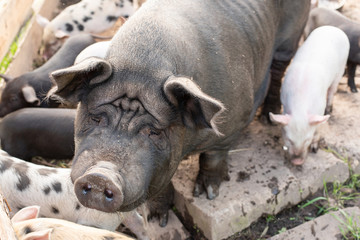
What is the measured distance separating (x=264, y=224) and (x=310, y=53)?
61.1 inches

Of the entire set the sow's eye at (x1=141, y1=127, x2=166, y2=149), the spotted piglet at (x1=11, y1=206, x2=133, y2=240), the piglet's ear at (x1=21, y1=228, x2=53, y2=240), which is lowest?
the spotted piglet at (x1=11, y1=206, x2=133, y2=240)

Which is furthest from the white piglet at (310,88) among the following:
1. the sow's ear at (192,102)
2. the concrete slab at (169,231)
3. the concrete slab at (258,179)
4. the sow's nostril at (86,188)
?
the sow's nostril at (86,188)

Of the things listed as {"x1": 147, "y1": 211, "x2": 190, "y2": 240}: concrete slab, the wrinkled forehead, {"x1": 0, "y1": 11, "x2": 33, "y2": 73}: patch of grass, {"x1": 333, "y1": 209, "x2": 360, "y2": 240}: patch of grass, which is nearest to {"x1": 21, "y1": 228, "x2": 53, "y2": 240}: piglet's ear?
the wrinkled forehead

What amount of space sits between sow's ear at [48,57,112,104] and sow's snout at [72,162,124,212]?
466mm

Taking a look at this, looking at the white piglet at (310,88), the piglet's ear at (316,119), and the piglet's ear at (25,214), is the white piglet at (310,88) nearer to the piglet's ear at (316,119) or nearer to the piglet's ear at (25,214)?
the piglet's ear at (316,119)

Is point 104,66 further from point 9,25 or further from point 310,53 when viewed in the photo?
point 9,25

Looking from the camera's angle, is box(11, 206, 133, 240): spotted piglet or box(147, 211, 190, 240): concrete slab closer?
box(11, 206, 133, 240): spotted piglet

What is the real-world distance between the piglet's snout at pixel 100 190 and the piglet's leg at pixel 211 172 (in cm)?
145

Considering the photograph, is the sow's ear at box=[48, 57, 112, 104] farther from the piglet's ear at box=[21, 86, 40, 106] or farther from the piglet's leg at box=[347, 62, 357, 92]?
the piglet's leg at box=[347, 62, 357, 92]

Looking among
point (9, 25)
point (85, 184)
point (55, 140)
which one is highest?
point (85, 184)

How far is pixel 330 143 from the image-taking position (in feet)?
14.3

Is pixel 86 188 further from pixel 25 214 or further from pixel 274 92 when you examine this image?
pixel 274 92

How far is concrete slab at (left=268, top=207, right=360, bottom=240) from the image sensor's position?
3576mm

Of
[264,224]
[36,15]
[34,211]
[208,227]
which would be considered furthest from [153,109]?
[36,15]
